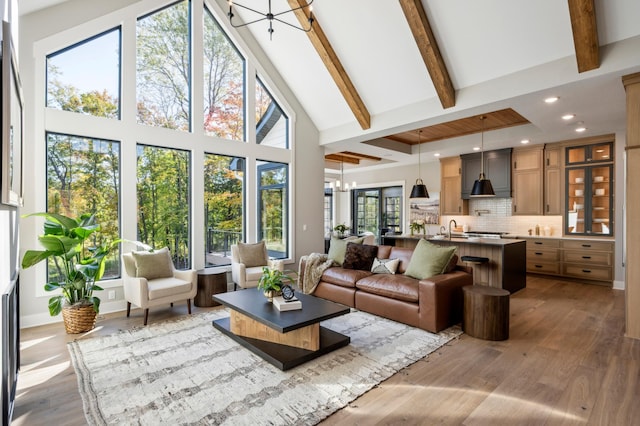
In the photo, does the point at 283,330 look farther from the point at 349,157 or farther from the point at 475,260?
the point at 349,157

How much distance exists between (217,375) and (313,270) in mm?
2553

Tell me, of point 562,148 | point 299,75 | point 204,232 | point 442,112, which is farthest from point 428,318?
point 562,148

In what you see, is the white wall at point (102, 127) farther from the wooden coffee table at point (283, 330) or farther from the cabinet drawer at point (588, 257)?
the cabinet drawer at point (588, 257)

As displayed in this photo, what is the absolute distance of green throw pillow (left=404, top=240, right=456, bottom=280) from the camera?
4.03 meters

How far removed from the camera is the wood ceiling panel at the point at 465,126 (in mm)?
5629

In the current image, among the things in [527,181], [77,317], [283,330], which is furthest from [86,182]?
[527,181]

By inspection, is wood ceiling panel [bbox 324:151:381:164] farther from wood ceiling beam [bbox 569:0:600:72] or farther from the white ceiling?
wood ceiling beam [bbox 569:0:600:72]

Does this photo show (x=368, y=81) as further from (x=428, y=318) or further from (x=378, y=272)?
(x=428, y=318)

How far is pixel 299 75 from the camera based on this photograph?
6133mm

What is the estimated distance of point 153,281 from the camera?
4301 mm

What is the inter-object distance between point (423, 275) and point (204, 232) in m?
3.51

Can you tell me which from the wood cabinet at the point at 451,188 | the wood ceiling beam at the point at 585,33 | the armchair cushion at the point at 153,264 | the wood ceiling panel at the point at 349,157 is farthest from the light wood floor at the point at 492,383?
the wood ceiling panel at the point at 349,157

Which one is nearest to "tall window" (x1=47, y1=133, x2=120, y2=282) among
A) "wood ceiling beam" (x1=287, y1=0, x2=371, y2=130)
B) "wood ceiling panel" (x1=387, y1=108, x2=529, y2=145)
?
"wood ceiling beam" (x1=287, y1=0, x2=371, y2=130)

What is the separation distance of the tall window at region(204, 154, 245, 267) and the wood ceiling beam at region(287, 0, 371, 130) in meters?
2.18
